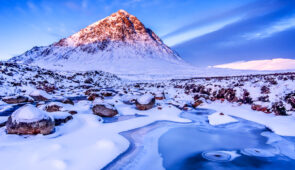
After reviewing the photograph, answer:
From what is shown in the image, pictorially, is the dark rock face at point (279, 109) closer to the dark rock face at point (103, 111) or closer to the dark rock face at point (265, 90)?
the dark rock face at point (265, 90)

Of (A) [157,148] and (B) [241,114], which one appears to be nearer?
(A) [157,148]

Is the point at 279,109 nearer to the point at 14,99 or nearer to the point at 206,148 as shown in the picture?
the point at 206,148

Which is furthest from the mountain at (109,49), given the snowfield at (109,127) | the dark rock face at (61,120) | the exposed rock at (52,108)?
the dark rock face at (61,120)

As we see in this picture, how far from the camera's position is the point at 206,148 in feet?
17.5

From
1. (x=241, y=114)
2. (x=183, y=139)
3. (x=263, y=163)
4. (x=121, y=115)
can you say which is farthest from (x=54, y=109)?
(x=241, y=114)

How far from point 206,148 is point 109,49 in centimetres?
9809

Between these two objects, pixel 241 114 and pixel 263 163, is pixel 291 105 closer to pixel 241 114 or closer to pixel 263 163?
pixel 241 114

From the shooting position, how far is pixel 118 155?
14.6ft

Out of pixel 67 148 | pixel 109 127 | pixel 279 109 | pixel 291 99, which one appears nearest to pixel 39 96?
pixel 109 127

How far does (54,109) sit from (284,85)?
1252 cm

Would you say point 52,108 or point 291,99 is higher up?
point 291,99

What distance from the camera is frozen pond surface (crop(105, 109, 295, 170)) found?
425 cm

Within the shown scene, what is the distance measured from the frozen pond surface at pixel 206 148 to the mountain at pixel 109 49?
7303cm

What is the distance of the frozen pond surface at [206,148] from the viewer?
425cm
